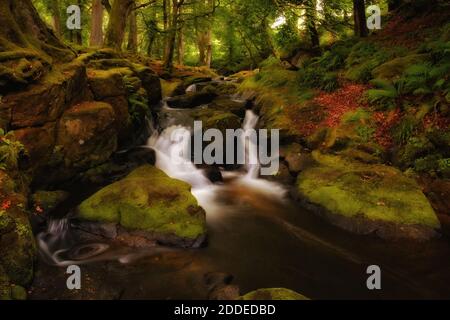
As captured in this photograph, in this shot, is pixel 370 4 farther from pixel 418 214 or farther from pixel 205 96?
pixel 418 214

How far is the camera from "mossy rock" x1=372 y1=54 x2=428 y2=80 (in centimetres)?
1049

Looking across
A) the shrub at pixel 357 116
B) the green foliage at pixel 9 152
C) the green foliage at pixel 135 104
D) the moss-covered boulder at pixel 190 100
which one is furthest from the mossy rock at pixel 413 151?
the moss-covered boulder at pixel 190 100

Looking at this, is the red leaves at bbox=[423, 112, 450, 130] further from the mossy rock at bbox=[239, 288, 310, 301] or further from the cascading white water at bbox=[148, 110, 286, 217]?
the mossy rock at bbox=[239, 288, 310, 301]

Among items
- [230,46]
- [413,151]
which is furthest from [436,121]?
[230,46]

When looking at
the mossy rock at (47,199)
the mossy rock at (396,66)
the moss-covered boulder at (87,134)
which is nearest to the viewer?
the mossy rock at (47,199)

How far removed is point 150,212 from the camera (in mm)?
6836

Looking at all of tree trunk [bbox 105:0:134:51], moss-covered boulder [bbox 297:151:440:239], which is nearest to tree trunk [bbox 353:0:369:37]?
moss-covered boulder [bbox 297:151:440:239]

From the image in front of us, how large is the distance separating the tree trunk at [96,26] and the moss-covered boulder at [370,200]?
11233 millimetres

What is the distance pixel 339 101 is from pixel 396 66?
6.54 feet

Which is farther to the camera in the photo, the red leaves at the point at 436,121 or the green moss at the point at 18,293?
the red leaves at the point at 436,121

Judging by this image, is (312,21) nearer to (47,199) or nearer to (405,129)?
(405,129)

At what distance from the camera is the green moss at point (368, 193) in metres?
7.09

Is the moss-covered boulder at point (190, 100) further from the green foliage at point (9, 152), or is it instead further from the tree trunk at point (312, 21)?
the green foliage at point (9, 152)

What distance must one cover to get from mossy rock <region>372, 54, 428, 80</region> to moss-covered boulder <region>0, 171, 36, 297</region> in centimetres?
1048
